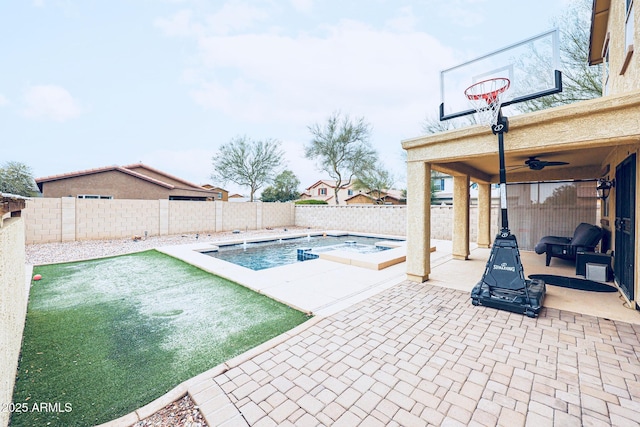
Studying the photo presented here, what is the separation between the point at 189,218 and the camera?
1380cm

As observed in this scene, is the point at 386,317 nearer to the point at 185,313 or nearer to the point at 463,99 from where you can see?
the point at 185,313

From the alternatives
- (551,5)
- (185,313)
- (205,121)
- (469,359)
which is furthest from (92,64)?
(551,5)

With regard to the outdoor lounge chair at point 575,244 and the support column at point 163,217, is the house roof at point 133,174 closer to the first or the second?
the support column at point 163,217

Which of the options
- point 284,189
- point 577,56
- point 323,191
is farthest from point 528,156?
point 323,191

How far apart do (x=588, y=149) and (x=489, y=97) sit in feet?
7.27

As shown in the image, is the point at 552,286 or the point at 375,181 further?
the point at 375,181

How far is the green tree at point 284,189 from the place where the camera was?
30734mm

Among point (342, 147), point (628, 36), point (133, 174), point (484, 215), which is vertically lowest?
point (484, 215)

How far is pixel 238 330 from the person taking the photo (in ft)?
10.8

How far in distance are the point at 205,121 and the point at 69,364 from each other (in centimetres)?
2906

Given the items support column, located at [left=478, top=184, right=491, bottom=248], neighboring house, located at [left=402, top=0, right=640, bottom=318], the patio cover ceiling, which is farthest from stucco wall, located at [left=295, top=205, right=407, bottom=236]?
the patio cover ceiling

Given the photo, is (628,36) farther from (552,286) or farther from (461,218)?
(461,218)

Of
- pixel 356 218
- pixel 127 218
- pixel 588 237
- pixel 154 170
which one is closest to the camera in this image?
pixel 588 237

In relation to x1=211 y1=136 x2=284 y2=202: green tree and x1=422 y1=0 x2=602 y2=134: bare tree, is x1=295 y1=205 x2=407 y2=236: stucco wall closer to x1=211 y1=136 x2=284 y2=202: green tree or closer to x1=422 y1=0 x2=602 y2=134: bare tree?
x1=422 y1=0 x2=602 y2=134: bare tree
